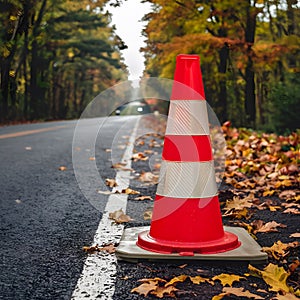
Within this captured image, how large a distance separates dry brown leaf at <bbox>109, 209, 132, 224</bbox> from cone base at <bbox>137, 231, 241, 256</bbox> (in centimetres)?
83

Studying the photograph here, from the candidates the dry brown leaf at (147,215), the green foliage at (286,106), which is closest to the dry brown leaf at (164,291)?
the dry brown leaf at (147,215)

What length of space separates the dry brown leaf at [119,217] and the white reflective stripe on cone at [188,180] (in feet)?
2.69

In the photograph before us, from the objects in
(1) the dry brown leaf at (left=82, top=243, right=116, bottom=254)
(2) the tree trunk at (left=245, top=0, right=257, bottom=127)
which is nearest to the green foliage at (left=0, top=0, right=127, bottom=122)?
(2) the tree trunk at (left=245, top=0, right=257, bottom=127)

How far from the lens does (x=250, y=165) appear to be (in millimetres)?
7691

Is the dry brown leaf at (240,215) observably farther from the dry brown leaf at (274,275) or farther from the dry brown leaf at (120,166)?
the dry brown leaf at (120,166)

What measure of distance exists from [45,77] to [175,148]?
44594mm

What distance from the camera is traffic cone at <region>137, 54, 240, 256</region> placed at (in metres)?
3.51

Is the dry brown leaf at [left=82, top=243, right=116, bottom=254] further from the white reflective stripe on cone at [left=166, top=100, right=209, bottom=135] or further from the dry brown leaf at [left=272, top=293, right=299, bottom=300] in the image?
the dry brown leaf at [left=272, top=293, right=299, bottom=300]

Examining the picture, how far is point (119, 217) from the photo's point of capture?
14.8 ft

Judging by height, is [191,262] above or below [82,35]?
below

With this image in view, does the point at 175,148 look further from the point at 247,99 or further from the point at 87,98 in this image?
the point at 87,98

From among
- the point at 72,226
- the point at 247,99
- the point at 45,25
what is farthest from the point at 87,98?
the point at 72,226

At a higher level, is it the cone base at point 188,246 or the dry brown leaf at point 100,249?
the cone base at point 188,246

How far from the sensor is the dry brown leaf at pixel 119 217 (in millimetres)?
4438
